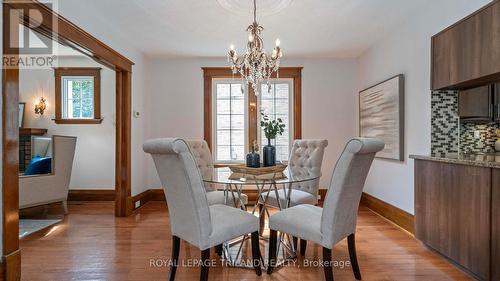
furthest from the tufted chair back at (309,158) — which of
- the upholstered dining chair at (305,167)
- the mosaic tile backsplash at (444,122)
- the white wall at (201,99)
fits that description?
the white wall at (201,99)

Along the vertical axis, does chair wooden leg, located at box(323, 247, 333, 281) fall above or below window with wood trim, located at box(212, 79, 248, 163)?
below

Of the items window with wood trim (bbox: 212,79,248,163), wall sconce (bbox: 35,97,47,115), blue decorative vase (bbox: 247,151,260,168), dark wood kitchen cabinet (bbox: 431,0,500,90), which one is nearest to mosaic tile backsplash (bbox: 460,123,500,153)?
dark wood kitchen cabinet (bbox: 431,0,500,90)

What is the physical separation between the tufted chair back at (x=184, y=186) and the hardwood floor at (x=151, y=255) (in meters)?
0.56

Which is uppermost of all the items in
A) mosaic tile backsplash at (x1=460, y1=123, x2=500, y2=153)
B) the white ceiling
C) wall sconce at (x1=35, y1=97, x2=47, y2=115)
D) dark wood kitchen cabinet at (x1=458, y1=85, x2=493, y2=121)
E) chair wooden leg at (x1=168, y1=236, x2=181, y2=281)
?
the white ceiling

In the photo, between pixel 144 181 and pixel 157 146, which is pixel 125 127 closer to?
pixel 144 181

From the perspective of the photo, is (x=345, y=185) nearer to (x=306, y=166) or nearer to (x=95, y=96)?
(x=306, y=166)

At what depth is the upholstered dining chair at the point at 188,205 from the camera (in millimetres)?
1742

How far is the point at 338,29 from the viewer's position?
350 cm

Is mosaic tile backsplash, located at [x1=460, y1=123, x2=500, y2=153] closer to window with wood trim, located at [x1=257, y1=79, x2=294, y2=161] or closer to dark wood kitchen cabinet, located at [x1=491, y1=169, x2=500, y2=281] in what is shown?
dark wood kitchen cabinet, located at [x1=491, y1=169, x2=500, y2=281]

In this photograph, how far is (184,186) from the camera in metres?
1.79

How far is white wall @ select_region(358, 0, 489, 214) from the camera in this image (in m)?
2.68

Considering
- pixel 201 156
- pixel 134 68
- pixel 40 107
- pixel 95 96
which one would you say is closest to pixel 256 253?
pixel 201 156

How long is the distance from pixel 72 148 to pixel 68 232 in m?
1.38

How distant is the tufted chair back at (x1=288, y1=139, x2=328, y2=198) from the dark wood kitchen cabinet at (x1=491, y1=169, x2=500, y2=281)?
139 centimetres
